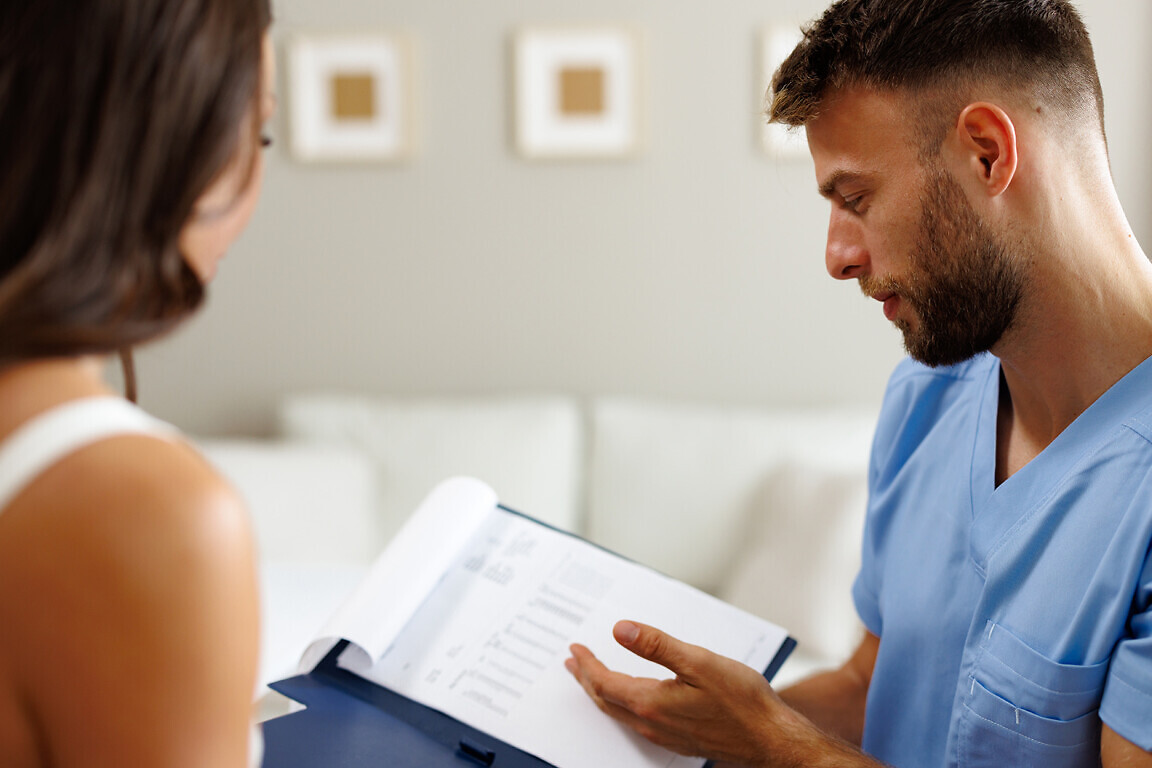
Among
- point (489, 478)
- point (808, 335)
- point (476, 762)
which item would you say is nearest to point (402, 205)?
point (489, 478)

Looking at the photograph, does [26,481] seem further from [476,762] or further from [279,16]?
[279,16]

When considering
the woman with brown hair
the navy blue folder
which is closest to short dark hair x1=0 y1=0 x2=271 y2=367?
the woman with brown hair

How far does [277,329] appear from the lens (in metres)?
2.85

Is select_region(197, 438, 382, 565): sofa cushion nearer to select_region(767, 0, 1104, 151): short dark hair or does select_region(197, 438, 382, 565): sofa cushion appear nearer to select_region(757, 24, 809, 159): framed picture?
select_region(757, 24, 809, 159): framed picture

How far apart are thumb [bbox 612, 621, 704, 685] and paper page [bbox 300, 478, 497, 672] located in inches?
9.0

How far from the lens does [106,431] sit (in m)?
0.47

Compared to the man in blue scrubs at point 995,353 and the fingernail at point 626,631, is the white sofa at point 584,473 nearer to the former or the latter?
the man in blue scrubs at point 995,353

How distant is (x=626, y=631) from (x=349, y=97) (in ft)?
7.05

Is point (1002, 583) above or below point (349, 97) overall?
below

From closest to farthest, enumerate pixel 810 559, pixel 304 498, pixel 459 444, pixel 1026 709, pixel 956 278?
pixel 1026 709
pixel 956 278
pixel 810 559
pixel 304 498
pixel 459 444

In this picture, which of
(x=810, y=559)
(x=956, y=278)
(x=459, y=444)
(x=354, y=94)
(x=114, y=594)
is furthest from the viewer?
(x=354, y=94)

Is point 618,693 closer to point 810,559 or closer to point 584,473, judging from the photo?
point 810,559

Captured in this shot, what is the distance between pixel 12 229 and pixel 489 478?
2.10 meters

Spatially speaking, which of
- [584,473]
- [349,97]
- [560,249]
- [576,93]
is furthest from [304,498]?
[576,93]
